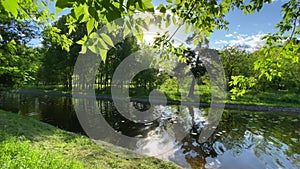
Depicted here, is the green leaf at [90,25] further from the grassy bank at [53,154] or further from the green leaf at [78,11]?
the grassy bank at [53,154]

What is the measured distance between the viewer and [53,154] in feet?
14.7

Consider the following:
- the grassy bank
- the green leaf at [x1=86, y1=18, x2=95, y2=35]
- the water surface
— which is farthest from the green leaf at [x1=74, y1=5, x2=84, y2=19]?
the water surface

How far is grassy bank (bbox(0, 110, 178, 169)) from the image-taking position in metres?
3.53

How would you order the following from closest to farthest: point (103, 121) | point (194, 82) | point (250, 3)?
point (250, 3)
point (103, 121)
point (194, 82)

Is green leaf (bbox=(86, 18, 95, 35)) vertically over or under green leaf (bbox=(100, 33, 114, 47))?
over

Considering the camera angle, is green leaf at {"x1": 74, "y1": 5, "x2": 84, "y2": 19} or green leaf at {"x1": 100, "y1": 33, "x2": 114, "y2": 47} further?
green leaf at {"x1": 100, "y1": 33, "x2": 114, "y2": 47}

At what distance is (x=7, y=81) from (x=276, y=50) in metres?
14.6

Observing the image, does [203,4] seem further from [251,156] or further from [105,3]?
[251,156]

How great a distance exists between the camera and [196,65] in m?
23.2

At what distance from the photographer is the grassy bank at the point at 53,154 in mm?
3532

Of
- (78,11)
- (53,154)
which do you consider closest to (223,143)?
(53,154)

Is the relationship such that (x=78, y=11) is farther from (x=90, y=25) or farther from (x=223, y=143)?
(x=223, y=143)

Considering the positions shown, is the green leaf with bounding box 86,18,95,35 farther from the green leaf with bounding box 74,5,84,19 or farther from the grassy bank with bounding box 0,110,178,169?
the grassy bank with bounding box 0,110,178,169

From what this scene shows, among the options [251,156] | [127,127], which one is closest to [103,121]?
[127,127]
